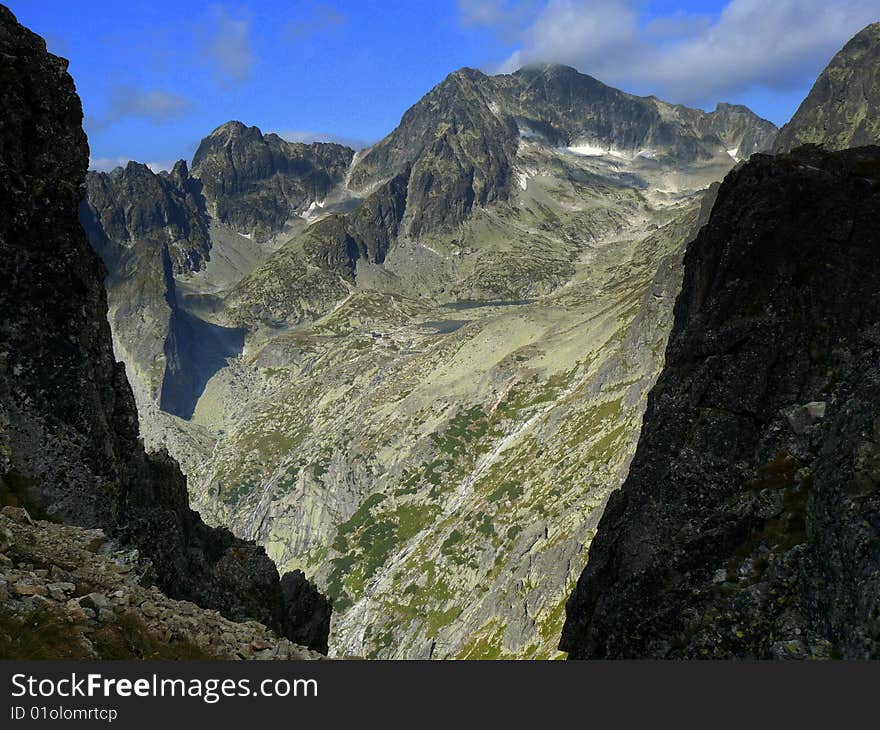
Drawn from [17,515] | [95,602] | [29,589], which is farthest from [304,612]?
[29,589]

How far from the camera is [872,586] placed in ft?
59.1

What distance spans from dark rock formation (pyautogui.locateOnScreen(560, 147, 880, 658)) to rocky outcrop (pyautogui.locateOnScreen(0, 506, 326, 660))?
49.6 feet

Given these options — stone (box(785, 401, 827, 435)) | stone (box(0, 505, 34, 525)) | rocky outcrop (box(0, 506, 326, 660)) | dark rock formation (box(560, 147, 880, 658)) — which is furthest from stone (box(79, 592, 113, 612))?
stone (box(785, 401, 827, 435))

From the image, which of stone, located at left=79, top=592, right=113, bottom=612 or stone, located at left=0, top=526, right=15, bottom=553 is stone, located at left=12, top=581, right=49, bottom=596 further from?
stone, located at left=0, top=526, right=15, bottom=553

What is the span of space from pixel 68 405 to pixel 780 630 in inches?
1112

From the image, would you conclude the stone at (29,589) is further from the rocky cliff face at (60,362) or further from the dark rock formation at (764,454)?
the dark rock formation at (764,454)

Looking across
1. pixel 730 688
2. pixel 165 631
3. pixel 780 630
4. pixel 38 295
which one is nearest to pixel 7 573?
pixel 165 631

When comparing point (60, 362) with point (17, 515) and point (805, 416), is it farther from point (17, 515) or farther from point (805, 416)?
point (805, 416)

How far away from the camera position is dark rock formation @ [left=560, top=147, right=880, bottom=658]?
2077cm

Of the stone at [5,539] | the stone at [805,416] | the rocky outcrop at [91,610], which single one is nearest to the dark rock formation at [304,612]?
the rocky outcrop at [91,610]

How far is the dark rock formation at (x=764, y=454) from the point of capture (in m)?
20.8

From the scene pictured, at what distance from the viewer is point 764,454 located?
28516 millimetres

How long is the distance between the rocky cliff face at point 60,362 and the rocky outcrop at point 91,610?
3.23 m

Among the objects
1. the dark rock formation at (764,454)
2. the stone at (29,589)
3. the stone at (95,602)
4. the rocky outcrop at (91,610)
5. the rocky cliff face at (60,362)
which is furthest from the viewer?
the rocky cliff face at (60,362)
